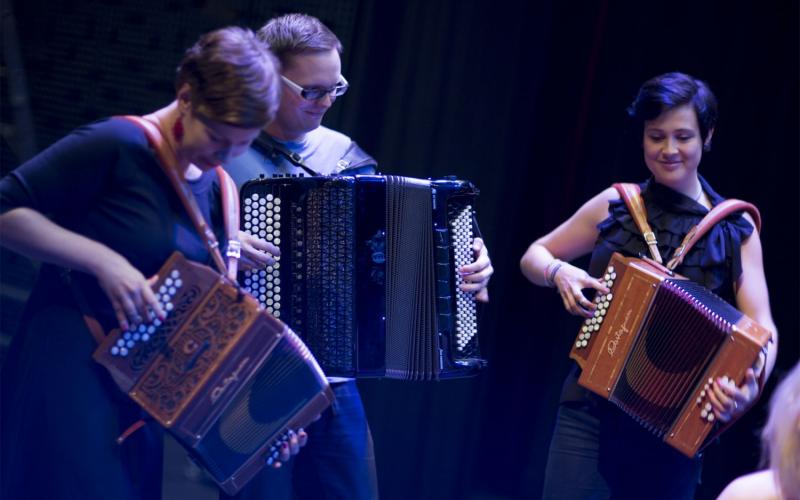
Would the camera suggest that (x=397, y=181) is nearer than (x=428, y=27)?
Yes

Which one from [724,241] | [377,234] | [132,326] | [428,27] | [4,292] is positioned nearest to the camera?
[132,326]

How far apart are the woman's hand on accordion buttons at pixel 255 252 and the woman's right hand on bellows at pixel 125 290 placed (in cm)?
36

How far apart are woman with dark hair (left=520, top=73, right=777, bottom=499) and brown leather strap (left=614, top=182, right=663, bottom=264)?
0.9 inches

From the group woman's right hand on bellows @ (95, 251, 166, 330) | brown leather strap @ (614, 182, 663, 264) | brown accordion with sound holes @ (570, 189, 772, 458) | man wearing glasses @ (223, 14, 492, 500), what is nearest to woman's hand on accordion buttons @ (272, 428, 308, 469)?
man wearing glasses @ (223, 14, 492, 500)

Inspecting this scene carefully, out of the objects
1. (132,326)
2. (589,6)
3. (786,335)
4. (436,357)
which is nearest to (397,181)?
(436,357)

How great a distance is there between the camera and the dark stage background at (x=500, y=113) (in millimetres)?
3939

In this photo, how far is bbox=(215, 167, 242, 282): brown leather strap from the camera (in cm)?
220

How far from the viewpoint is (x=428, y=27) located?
3.94 metres

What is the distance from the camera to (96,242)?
6.57 feet

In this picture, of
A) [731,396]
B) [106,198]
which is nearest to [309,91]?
[106,198]

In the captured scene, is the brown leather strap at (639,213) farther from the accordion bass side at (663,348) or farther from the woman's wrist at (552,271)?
the woman's wrist at (552,271)

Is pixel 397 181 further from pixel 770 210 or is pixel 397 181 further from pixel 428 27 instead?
pixel 770 210

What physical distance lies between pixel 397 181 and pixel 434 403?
1772 mm

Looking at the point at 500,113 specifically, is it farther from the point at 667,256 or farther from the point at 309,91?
the point at 309,91
